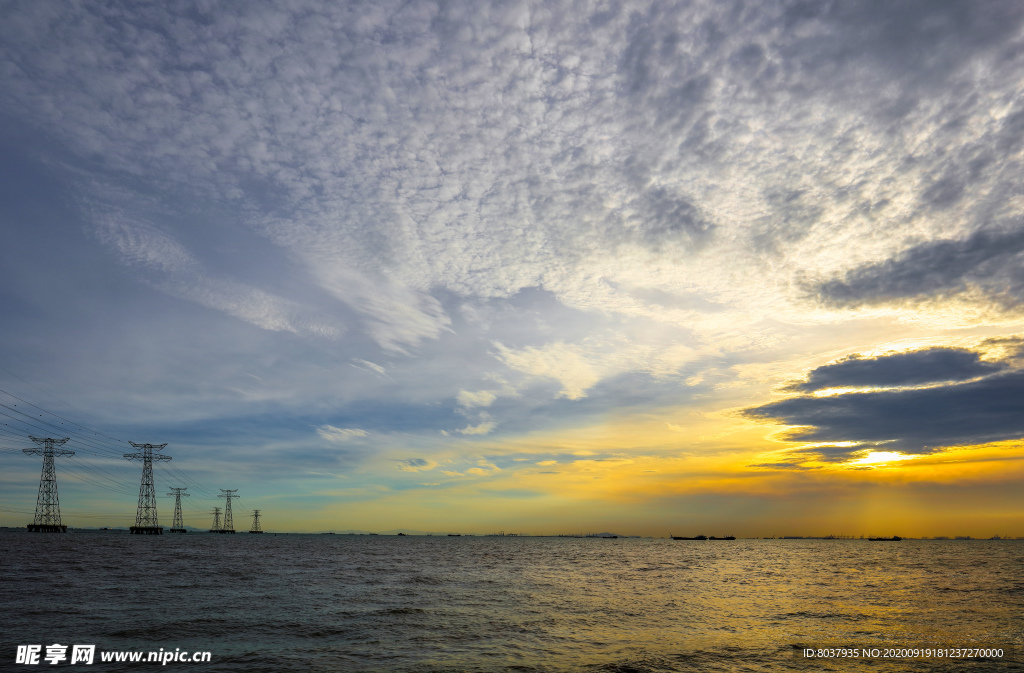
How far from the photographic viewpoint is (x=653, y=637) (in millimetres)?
28500

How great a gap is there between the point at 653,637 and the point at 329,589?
31061mm

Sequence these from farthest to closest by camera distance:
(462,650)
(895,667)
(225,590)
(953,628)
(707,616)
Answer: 1. (225,590)
2. (707,616)
3. (953,628)
4. (462,650)
5. (895,667)

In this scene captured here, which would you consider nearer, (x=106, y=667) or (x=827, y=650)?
(x=106, y=667)

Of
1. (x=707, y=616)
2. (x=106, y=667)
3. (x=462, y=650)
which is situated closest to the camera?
(x=106, y=667)

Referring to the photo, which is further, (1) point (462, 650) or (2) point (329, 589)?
(2) point (329, 589)

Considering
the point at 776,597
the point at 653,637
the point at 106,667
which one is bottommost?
→ the point at 776,597

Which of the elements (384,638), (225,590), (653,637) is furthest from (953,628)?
A: (225,590)

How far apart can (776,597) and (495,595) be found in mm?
24340

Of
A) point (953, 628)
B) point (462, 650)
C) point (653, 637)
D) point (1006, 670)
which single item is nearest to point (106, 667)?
point (462, 650)

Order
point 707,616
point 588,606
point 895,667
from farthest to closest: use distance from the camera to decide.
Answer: point 588,606 → point 707,616 → point 895,667

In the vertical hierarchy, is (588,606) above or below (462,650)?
below

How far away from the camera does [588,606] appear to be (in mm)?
39219

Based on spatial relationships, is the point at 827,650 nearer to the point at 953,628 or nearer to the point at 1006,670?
the point at 1006,670

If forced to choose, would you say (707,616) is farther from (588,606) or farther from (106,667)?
(106,667)
